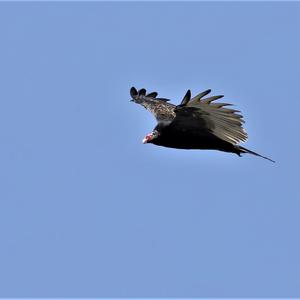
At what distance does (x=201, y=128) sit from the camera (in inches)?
807

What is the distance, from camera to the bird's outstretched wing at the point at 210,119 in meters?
20.0

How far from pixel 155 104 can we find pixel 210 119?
3.64 metres

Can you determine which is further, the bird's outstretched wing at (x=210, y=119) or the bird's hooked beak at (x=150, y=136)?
the bird's hooked beak at (x=150, y=136)

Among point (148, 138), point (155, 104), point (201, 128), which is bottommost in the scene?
point (201, 128)

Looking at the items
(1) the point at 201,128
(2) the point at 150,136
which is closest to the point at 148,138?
(2) the point at 150,136

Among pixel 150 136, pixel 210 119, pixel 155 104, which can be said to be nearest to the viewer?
pixel 210 119

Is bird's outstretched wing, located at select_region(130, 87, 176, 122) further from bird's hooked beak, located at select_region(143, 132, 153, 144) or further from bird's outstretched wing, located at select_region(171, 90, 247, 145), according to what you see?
bird's outstretched wing, located at select_region(171, 90, 247, 145)

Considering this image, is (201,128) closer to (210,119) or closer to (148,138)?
(210,119)

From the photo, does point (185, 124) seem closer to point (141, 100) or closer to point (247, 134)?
point (247, 134)

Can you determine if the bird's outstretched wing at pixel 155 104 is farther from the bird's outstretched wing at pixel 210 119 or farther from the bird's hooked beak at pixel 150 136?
the bird's outstretched wing at pixel 210 119


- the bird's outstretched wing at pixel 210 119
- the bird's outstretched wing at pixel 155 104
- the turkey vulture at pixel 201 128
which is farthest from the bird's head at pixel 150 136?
the bird's outstretched wing at pixel 210 119

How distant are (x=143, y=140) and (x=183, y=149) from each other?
104 cm

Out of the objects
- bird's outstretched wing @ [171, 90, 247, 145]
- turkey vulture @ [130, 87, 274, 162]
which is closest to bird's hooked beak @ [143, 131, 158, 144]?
turkey vulture @ [130, 87, 274, 162]

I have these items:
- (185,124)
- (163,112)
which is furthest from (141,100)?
(185,124)
